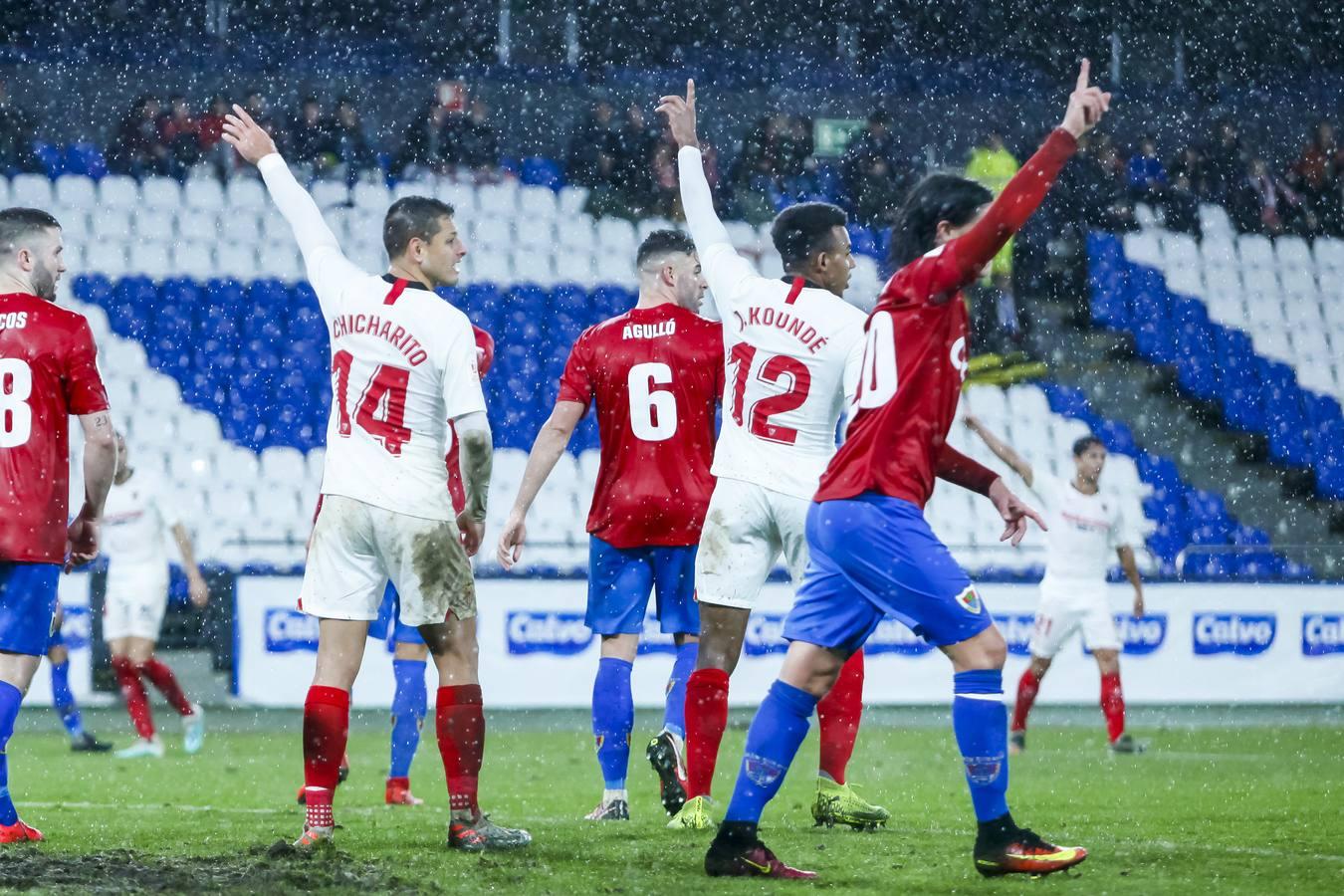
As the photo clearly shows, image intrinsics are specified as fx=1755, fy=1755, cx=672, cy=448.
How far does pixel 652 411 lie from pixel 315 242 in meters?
1.85

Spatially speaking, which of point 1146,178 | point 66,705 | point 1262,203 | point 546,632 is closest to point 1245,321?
point 1262,203

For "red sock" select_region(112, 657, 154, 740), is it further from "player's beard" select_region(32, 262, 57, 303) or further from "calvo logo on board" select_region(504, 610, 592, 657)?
"player's beard" select_region(32, 262, 57, 303)

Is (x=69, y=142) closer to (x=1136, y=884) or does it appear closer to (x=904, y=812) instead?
(x=904, y=812)

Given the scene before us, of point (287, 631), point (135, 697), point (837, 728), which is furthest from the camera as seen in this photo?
point (287, 631)

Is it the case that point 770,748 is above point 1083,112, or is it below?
below

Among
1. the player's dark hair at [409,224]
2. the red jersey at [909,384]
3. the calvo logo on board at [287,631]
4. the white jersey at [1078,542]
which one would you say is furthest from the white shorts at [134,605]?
the red jersey at [909,384]

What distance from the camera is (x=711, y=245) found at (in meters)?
6.44

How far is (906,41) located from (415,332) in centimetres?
1870

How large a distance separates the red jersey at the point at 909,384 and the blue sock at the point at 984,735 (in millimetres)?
530

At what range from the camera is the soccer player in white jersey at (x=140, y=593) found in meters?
11.2

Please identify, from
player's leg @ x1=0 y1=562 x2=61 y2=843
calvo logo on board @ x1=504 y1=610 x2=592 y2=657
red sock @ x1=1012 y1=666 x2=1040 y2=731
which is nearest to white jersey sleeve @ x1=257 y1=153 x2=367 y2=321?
player's leg @ x1=0 y1=562 x2=61 y2=843

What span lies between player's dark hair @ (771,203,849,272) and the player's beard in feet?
8.43

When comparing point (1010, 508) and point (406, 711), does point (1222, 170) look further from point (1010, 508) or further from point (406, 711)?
point (1010, 508)

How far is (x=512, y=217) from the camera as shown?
19.6m
